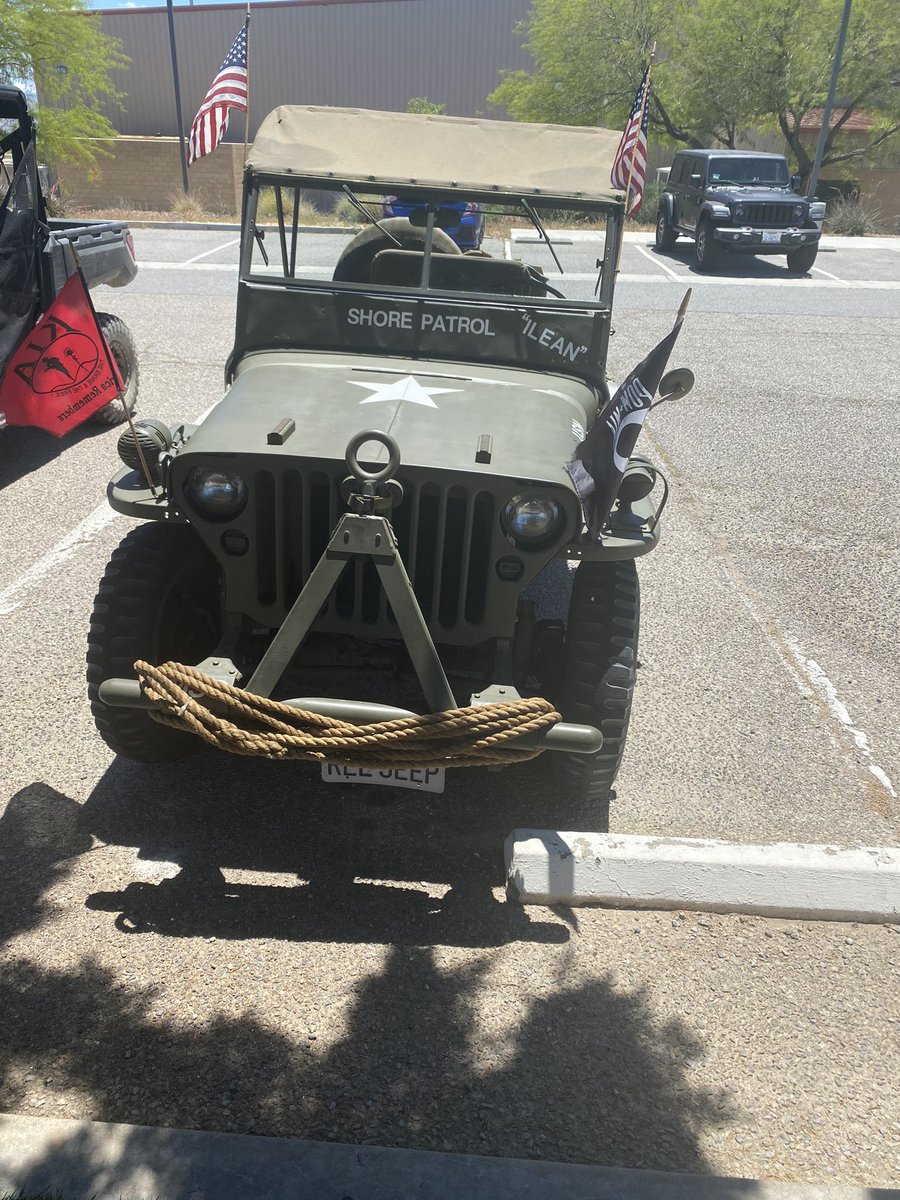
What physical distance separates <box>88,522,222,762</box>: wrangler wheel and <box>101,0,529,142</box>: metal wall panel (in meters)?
34.7

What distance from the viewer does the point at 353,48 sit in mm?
35750

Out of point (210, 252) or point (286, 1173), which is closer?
point (286, 1173)

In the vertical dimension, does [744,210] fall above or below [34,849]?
above

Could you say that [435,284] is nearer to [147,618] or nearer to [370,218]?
[370,218]

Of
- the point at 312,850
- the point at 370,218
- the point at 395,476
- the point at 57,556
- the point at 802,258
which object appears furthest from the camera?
the point at 802,258

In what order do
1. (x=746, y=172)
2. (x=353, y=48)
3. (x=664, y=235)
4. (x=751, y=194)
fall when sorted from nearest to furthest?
(x=751, y=194)
(x=746, y=172)
(x=664, y=235)
(x=353, y=48)

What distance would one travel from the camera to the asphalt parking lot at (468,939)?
2553 millimetres

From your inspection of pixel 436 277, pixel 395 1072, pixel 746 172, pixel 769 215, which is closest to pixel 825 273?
pixel 769 215

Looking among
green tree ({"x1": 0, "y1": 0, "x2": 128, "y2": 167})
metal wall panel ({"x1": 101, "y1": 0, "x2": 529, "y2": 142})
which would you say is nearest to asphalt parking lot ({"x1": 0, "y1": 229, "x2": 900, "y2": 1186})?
green tree ({"x1": 0, "y1": 0, "x2": 128, "y2": 167})

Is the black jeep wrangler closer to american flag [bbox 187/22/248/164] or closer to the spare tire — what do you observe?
american flag [bbox 187/22/248/164]

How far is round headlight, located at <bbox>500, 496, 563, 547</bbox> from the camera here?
3.15 m

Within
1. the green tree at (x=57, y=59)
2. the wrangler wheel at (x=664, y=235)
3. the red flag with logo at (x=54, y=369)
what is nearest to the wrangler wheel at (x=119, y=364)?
the red flag with logo at (x=54, y=369)

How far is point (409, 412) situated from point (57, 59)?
22.9 metres

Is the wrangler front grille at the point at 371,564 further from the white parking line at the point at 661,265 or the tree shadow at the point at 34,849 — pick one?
the white parking line at the point at 661,265
